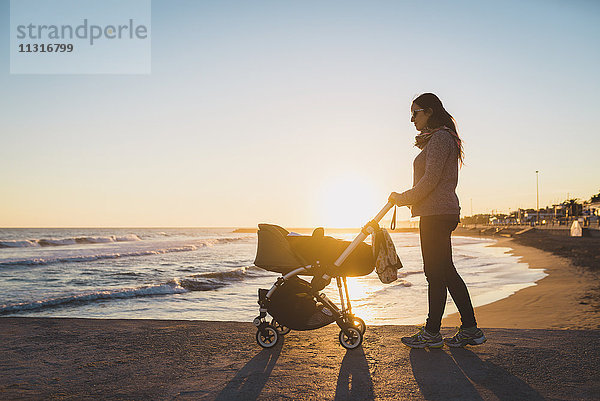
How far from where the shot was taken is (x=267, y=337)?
3.99 m

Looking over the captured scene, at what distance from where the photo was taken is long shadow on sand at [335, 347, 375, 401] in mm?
2805

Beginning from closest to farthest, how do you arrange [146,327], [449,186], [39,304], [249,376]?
[249,376]
[449,186]
[146,327]
[39,304]

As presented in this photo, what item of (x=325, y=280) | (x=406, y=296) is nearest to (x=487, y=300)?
(x=406, y=296)

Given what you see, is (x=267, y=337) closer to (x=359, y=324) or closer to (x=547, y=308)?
→ (x=359, y=324)

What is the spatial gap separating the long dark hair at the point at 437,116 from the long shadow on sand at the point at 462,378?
172 cm

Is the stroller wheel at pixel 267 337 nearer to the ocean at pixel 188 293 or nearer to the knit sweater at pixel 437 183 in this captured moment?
the knit sweater at pixel 437 183

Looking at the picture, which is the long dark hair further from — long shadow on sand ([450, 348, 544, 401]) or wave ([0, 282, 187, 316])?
wave ([0, 282, 187, 316])

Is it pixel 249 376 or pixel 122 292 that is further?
pixel 122 292

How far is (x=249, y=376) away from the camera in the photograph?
3.18 meters

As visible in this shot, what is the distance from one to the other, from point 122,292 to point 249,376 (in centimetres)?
831

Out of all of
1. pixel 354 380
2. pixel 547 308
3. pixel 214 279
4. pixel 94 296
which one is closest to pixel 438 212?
pixel 354 380

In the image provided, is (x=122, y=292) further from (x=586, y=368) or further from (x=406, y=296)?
(x=586, y=368)

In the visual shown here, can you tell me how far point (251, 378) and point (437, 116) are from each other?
2670 mm

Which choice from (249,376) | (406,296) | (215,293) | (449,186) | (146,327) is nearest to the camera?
(249,376)
